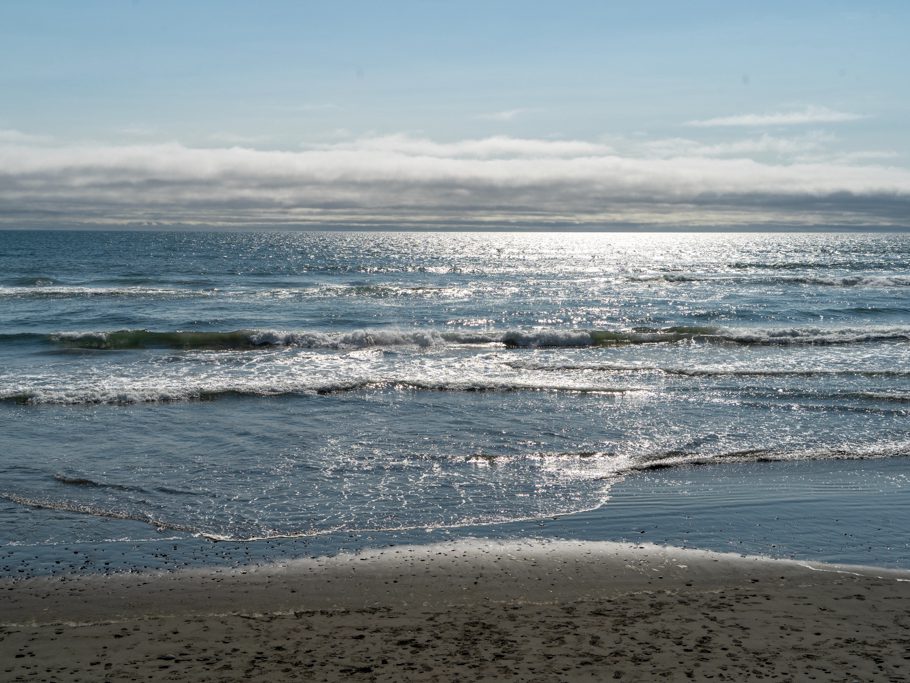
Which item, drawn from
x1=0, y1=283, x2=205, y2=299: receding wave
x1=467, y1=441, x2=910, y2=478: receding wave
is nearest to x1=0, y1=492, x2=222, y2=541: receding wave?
x1=467, y1=441, x2=910, y2=478: receding wave

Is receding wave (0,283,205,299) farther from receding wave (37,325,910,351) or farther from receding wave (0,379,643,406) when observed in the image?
receding wave (0,379,643,406)

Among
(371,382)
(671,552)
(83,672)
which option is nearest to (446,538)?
(671,552)

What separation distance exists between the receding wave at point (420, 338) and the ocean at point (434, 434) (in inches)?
4.8

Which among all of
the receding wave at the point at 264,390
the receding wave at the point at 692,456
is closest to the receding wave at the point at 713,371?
the receding wave at the point at 264,390

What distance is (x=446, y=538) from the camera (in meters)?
9.12

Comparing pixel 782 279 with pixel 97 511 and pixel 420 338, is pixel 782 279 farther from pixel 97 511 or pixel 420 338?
pixel 97 511

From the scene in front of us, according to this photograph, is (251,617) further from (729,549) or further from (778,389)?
(778,389)

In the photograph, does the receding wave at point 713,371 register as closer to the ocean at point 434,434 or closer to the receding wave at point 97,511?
the ocean at point 434,434

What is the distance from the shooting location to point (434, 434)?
14391mm

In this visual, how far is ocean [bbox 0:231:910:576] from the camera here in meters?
9.43

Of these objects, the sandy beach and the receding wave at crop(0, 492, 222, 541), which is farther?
the receding wave at crop(0, 492, 222, 541)

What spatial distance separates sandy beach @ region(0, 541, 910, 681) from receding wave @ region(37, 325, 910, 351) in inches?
778

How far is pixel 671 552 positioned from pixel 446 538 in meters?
Answer: 2.48

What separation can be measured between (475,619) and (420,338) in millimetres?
21420
